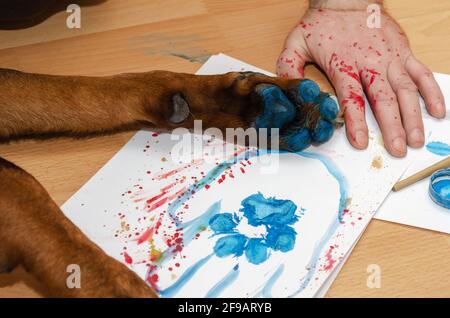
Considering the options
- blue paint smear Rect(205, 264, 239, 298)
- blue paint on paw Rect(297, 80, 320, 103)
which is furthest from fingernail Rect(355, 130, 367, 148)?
blue paint smear Rect(205, 264, 239, 298)

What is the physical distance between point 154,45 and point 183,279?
1.92ft

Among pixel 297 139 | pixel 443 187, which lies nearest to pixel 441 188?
pixel 443 187

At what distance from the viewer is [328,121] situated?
42.7 inches

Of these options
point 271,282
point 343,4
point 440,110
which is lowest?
point 271,282

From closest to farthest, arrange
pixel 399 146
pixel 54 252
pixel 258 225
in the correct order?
pixel 54 252 → pixel 258 225 → pixel 399 146

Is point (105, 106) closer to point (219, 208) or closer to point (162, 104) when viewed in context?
point (162, 104)

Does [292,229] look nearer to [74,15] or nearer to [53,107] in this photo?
[53,107]

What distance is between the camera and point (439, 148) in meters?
1.11

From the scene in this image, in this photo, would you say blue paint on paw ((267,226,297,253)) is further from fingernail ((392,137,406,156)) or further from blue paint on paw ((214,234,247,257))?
fingernail ((392,137,406,156))

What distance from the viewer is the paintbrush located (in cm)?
104

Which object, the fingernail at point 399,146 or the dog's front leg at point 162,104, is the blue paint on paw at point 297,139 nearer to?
the dog's front leg at point 162,104

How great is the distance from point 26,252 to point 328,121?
50cm

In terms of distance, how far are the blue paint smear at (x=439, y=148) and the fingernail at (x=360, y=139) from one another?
106 mm
